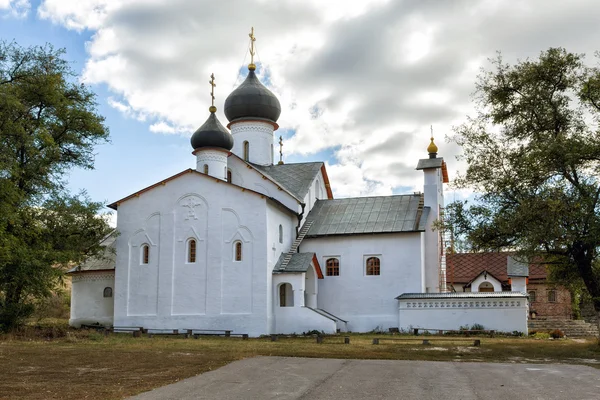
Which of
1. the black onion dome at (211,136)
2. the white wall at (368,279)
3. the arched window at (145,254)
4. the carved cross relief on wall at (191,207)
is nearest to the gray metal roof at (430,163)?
the white wall at (368,279)

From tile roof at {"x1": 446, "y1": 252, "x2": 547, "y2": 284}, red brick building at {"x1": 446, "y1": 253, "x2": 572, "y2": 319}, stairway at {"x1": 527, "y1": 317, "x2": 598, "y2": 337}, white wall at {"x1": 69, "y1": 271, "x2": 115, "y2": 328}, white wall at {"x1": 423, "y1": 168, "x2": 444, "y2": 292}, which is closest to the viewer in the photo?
stairway at {"x1": 527, "y1": 317, "x2": 598, "y2": 337}

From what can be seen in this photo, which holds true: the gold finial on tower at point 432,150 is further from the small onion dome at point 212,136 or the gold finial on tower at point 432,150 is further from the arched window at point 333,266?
the small onion dome at point 212,136

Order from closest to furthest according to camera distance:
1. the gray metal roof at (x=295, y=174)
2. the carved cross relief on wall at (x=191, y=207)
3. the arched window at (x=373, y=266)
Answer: the carved cross relief on wall at (x=191, y=207)
the arched window at (x=373, y=266)
the gray metal roof at (x=295, y=174)

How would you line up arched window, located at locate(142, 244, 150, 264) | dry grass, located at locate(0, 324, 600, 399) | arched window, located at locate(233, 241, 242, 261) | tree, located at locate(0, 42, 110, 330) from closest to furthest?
dry grass, located at locate(0, 324, 600, 399), tree, located at locate(0, 42, 110, 330), arched window, located at locate(233, 241, 242, 261), arched window, located at locate(142, 244, 150, 264)

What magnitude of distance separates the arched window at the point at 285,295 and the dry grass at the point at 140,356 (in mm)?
7305

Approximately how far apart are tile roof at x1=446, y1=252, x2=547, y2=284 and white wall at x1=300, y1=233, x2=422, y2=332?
940 cm

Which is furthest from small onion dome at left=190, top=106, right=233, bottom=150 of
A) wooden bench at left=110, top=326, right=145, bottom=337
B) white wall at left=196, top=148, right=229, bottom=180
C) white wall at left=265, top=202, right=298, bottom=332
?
wooden bench at left=110, top=326, right=145, bottom=337

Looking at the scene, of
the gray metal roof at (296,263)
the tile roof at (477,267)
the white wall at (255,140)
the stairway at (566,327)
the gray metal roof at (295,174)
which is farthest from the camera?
the tile roof at (477,267)

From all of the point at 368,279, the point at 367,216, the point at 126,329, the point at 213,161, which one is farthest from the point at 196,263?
the point at 367,216

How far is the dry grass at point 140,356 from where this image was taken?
36.2ft

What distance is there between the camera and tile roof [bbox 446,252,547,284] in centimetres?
3625

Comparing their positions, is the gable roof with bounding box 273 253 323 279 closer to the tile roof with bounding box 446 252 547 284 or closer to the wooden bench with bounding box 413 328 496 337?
the wooden bench with bounding box 413 328 496 337

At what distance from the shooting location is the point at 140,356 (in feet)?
50.5

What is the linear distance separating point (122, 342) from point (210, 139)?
12.4 meters
